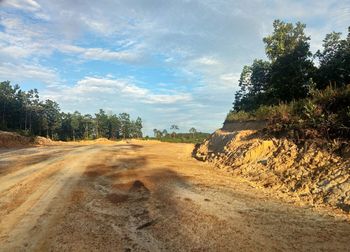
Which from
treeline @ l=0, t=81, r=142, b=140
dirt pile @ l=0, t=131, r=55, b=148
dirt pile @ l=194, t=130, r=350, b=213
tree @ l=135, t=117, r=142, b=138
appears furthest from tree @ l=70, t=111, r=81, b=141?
dirt pile @ l=194, t=130, r=350, b=213

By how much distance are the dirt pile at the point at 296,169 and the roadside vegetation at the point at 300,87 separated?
815 millimetres

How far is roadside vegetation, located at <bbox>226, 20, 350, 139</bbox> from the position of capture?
41.3ft

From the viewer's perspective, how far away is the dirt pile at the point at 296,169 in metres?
8.90

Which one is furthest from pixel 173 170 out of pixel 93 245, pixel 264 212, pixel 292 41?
pixel 292 41

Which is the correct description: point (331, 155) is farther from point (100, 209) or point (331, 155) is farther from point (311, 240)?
point (100, 209)

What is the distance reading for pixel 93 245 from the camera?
6.18 m

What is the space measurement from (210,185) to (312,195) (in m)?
3.33

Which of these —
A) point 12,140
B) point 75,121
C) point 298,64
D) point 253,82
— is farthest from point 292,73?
A: point 75,121

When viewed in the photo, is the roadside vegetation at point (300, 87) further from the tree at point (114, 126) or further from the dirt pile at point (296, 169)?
the tree at point (114, 126)

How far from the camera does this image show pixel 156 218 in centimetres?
774

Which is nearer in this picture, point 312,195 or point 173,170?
point 312,195

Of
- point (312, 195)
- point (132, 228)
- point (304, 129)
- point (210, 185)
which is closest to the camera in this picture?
point (132, 228)

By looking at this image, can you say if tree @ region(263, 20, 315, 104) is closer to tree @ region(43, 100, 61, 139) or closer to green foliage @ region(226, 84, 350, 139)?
green foliage @ region(226, 84, 350, 139)

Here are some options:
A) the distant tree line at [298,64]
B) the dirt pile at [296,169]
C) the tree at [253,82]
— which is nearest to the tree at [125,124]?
the tree at [253,82]
